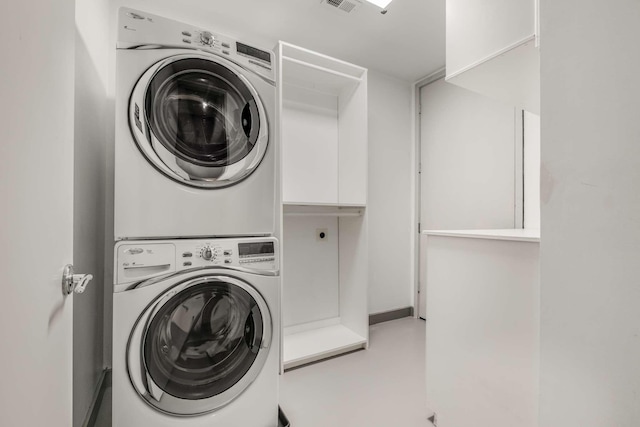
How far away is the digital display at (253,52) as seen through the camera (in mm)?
1327

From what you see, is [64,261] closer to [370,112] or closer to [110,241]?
[110,241]

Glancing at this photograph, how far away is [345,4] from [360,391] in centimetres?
252

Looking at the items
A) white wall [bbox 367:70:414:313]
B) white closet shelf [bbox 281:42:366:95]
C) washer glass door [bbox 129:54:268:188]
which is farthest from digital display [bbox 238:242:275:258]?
white wall [bbox 367:70:414:313]

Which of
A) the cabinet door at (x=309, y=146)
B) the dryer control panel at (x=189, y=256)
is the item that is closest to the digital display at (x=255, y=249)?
the dryer control panel at (x=189, y=256)

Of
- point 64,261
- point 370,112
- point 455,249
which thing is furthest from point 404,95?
point 64,261

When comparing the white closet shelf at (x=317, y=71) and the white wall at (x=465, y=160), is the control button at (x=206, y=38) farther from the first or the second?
the white wall at (x=465, y=160)

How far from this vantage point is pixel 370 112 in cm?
269

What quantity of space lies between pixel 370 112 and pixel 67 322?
2646 mm

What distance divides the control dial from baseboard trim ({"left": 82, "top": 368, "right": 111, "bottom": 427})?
0.96 meters

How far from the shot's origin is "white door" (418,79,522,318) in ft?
6.87

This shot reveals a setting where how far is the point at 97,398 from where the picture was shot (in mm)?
1461

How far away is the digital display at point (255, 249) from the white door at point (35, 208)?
64 cm

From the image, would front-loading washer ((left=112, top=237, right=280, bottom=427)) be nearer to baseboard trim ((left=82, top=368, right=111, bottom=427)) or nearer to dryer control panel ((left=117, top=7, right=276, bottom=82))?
baseboard trim ((left=82, top=368, right=111, bottom=427))

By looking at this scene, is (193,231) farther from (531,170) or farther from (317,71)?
(531,170)
